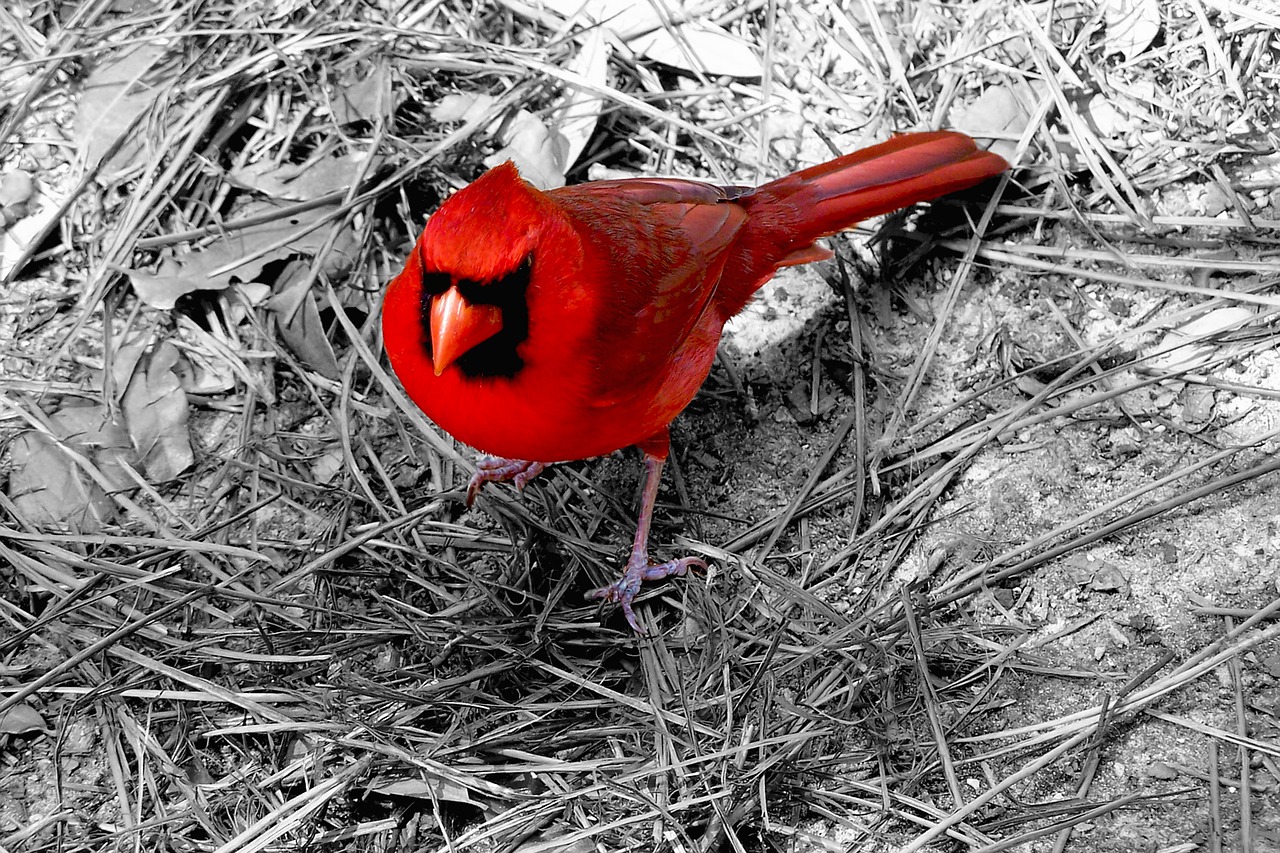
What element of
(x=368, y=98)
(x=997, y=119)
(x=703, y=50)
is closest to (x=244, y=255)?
(x=368, y=98)

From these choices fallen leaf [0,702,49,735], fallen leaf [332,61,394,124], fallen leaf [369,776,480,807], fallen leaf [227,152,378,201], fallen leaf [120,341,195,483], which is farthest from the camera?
fallen leaf [332,61,394,124]

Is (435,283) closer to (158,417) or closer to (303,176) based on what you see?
(158,417)

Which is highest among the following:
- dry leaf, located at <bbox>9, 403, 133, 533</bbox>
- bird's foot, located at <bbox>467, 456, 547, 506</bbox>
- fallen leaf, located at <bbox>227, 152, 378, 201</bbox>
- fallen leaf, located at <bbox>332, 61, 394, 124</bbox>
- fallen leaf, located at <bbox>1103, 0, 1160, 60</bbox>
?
fallen leaf, located at <bbox>332, 61, 394, 124</bbox>

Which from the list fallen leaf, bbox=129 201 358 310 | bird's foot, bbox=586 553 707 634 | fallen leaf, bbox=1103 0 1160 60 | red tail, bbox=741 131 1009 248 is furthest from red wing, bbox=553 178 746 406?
fallen leaf, bbox=1103 0 1160 60

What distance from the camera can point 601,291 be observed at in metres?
2.51

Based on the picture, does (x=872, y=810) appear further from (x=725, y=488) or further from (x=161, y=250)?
(x=161, y=250)

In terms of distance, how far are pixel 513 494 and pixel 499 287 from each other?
44.5 inches

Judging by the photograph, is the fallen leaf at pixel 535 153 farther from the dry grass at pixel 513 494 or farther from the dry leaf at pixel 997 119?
the dry leaf at pixel 997 119

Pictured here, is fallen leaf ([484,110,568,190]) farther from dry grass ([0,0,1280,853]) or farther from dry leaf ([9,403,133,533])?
dry leaf ([9,403,133,533])

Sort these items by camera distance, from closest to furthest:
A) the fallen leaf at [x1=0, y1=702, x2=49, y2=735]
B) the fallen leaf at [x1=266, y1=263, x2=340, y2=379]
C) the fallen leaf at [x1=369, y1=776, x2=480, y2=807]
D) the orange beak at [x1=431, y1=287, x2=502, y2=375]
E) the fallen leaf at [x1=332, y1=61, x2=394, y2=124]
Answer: the orange beak at [x1=431, y1=287, x2=502, y2=375], the fallen leaf at [x1=369, y1=776, x2=480, y2=807], the fallen leaf at [x1=0, y1=702, x2=49, y2=735], the fallen leaf at [x1=266, y1=263, x2=340, y2=379], the fallen leaf at [x1=332, y1=61, x2=394, y2=124]

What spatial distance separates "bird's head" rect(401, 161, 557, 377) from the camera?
83.9 inches

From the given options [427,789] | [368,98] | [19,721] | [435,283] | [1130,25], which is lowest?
[427,789]

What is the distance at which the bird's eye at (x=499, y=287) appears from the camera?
2146mm

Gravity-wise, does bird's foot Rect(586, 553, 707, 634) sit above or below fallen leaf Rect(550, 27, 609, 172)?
below
